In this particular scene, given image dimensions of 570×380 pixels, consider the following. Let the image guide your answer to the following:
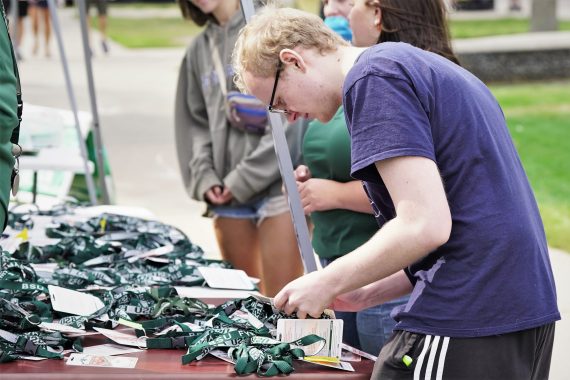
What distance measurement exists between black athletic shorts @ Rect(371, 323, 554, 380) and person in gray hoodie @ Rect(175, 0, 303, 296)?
2026 mm

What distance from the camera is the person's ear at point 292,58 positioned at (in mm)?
2215

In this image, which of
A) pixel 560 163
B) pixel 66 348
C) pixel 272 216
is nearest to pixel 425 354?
pixel 66 348

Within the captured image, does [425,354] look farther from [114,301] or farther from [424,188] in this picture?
[114,301]

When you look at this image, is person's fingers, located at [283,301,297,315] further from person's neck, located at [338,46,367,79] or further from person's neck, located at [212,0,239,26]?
person's neck, located at [212,0,239,26]

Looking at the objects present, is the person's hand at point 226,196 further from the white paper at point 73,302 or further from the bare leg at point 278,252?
the white paper at point 73,302

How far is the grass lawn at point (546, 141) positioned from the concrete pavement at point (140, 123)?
53.9 inches

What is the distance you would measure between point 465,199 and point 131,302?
1.09 m

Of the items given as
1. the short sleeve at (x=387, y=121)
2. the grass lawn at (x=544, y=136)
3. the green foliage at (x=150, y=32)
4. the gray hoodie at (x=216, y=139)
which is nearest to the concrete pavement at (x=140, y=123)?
the green foliage at (x=150, y=32)

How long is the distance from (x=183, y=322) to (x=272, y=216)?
1.51 m

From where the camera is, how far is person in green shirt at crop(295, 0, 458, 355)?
10.0 feet

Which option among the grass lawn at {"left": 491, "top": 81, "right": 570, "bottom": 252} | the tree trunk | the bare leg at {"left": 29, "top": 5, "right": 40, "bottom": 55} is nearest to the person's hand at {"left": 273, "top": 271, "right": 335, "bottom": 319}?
the grass lawn at {"left": 491, "top": 81, "right": 570, "bottom": 252}

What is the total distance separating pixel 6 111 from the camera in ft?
7.23

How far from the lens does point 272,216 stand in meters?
4.21

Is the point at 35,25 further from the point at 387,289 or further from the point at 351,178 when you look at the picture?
the point at 387,289
